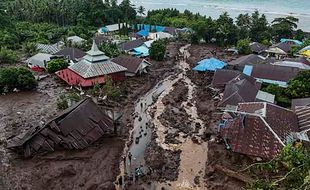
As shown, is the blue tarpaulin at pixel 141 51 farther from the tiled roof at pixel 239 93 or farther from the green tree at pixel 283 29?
the green tree at pixel 283 29

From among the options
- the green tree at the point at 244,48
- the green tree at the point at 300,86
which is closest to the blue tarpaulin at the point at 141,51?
the green tree at the point at 244,48

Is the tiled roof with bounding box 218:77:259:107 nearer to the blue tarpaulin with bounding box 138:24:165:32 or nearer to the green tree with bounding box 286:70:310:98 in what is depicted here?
the green tree with bounding box 286:70:310:98

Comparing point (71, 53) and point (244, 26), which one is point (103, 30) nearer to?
point (71, 53)

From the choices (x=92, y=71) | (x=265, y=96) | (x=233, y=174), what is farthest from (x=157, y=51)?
(x=233, y=174)

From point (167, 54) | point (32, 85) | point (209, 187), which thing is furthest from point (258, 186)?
point (167, 54)

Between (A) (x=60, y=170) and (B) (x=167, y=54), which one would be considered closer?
(A) (x=60, y=170)

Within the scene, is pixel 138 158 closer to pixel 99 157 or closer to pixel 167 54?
pixel 99 157
